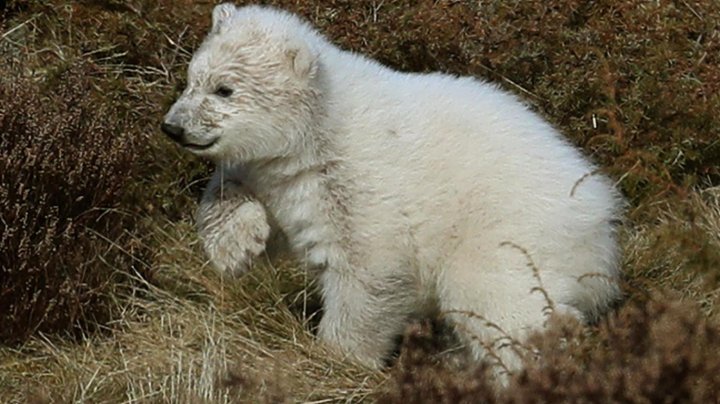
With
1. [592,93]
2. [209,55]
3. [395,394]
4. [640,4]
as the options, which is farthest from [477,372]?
[640,4]

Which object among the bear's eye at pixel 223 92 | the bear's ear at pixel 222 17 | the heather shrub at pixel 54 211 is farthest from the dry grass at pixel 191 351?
the bear's ear at pixel 222 17

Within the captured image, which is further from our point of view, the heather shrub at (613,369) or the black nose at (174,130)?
the black nose at (174,130)

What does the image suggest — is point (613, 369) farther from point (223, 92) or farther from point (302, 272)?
point (302, 272)

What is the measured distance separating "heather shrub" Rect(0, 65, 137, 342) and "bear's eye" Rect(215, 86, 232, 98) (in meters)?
0.71

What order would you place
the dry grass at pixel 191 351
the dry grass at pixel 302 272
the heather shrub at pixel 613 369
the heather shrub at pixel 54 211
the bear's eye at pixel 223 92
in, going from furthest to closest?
1. the heather shrub at pixel 54 211
2. the bear's eye at pixel 223 92
3. the dry grass at pixel 191 351
4. the dry grass at pixel 302 272
5. the heather shrub at pixel 613 369

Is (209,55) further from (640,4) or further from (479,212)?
(640,4)

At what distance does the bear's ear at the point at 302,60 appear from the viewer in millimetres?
5656

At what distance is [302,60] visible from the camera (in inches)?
222

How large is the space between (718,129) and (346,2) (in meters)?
1.99

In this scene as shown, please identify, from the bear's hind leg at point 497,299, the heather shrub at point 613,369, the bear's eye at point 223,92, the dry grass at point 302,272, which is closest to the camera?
the heather shrub at point 613,369

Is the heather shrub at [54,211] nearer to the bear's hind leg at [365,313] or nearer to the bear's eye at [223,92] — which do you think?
the bear's eye at [223,92]

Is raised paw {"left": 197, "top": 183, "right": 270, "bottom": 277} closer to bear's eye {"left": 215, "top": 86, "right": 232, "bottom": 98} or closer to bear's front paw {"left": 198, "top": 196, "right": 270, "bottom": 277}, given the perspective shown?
bear's front paw {"left": 198, "top": 196, "right": 270, "bottom": 277}

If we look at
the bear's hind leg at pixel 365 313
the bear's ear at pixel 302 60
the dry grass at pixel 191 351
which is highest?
the bear's ear at pixel 302 60

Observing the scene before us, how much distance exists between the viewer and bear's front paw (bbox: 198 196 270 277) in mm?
5824
